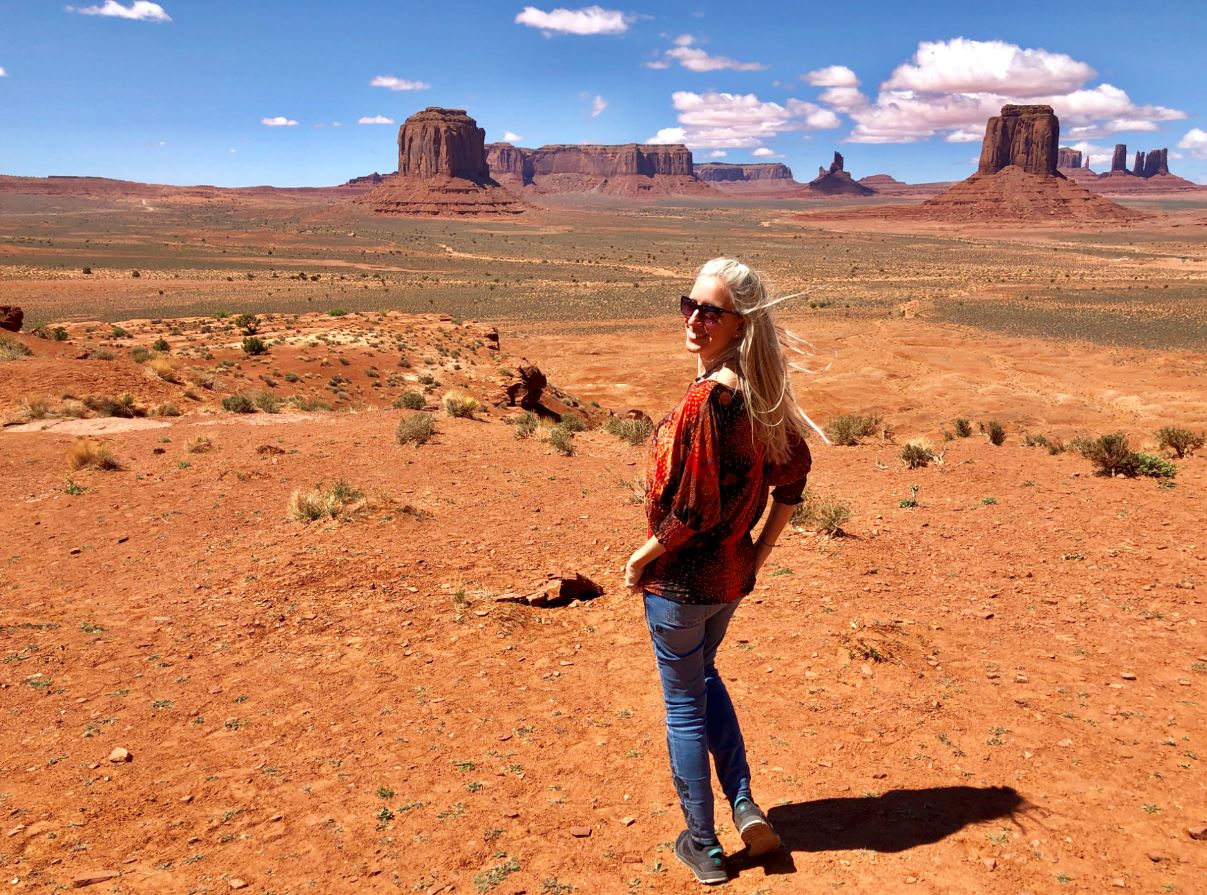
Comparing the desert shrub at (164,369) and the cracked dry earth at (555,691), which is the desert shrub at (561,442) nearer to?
the cracked dry earth at (555,691)

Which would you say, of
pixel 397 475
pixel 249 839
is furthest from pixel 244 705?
pixel 397 475

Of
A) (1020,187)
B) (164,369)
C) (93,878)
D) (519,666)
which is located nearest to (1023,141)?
(1020,187)

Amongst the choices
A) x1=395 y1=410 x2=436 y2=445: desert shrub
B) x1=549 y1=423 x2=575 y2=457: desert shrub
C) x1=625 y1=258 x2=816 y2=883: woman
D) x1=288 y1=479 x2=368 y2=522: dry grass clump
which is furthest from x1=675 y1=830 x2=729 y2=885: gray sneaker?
x1=395 y1=410 x2=436 y2=445: desert shrub

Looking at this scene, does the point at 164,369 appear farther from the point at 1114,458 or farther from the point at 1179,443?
the point at 1179,443

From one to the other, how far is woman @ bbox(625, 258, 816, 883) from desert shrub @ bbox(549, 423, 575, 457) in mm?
8110

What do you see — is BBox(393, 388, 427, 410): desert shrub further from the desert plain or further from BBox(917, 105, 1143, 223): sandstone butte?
BBox(917, 105, 1143, 223): sandstone butte

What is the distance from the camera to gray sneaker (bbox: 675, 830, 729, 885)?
2.83m

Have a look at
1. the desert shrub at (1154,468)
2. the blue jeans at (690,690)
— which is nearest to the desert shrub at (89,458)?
the blue jeans at (690,690)

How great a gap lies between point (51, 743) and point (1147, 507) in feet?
27.0

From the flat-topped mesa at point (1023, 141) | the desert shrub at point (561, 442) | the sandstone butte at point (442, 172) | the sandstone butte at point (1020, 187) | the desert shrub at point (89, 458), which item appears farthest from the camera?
the sandstone butte at point (442, 172)

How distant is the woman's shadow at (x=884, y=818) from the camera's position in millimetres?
3006

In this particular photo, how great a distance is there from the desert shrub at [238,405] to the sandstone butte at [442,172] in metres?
137

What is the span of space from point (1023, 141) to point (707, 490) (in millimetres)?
160274

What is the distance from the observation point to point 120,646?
17.7ft
